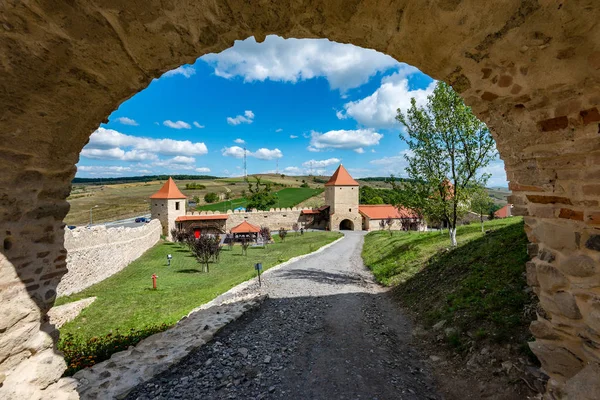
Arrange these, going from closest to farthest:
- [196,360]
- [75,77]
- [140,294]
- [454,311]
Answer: [75,77] < [196,360] < [454,311] < [140,294]

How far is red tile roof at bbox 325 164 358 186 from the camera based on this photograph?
45719 millimetres

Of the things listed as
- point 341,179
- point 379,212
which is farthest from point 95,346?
point 379,212

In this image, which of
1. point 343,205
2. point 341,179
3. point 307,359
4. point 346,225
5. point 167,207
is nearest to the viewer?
point 307,359

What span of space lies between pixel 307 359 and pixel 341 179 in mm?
41551

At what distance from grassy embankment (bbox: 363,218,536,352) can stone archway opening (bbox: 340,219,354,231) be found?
34.3 m

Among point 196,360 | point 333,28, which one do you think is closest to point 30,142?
point 333,28

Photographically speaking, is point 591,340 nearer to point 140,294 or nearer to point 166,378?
point 166,378

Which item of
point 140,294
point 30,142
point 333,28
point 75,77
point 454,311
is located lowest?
point 140,294

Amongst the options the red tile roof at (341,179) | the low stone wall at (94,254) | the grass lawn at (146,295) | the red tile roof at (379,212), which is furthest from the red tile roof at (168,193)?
the red tile roof at (379,212)

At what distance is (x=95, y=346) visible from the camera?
6613mm

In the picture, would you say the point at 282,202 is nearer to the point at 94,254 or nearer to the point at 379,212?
the point at 379,212

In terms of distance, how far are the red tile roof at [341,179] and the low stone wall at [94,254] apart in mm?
29736

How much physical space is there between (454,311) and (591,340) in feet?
14.6

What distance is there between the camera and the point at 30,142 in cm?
290
